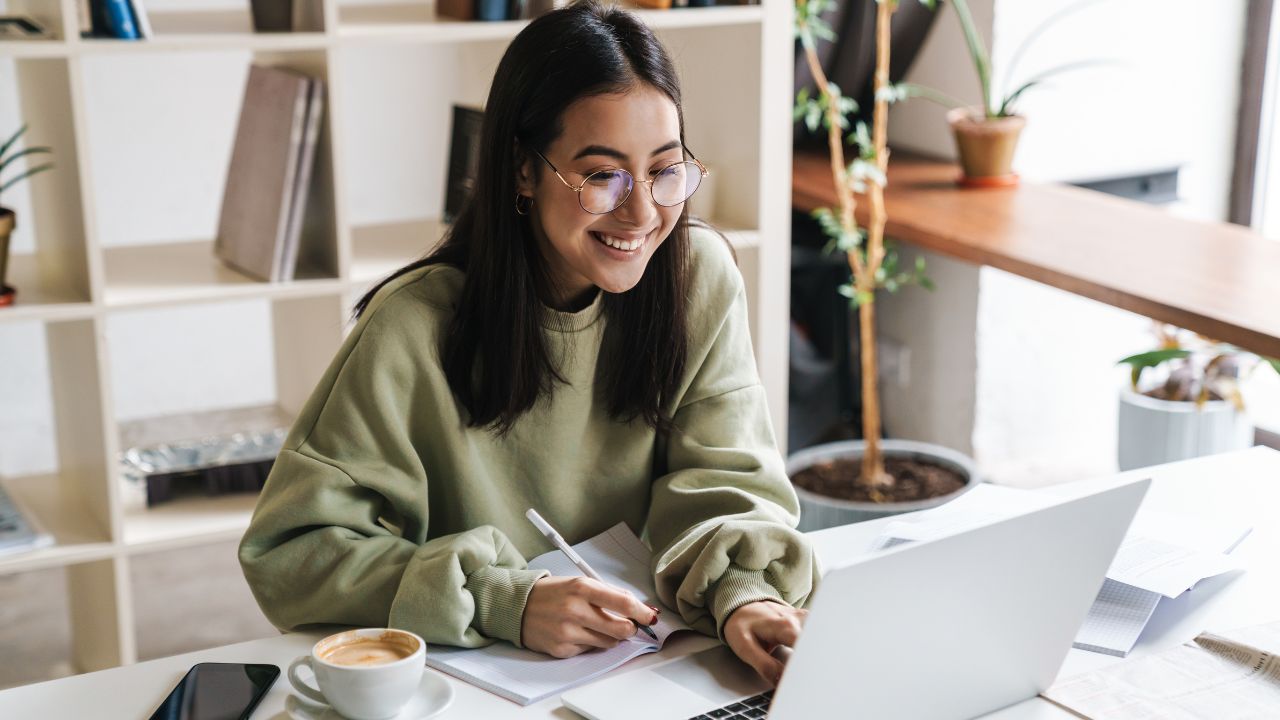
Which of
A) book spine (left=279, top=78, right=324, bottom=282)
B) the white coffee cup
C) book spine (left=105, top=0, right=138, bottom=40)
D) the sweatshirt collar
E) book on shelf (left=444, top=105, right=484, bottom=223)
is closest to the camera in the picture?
the white coffee cup

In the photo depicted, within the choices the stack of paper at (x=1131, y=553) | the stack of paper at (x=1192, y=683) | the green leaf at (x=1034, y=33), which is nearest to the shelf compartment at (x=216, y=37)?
the stack of paper at (x=1131, y=553)

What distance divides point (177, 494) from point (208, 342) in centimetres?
121

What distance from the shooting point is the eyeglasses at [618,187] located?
1256 millimetres

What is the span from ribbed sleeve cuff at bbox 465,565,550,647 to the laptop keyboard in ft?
0.65

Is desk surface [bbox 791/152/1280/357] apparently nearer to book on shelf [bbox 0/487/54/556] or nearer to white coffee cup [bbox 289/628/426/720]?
white coffee cup [bbox 289/628/426/720]

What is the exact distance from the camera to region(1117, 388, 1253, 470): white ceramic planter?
273cm

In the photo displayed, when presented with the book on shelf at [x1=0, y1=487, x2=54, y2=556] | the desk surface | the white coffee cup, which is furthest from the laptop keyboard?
the book on shelf at [x1=0, y1=487, x2=54, y2=556]

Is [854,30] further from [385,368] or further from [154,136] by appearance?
[385,368]

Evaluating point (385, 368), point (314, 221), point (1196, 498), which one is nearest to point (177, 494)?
point (314, 221)

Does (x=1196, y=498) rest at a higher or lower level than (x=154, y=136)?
lower

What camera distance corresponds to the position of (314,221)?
2.27 m

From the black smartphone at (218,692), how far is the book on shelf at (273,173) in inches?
44.5

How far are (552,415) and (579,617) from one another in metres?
0.29

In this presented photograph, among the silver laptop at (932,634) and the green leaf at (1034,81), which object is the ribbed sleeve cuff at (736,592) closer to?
the silver laptop at (932,634)
